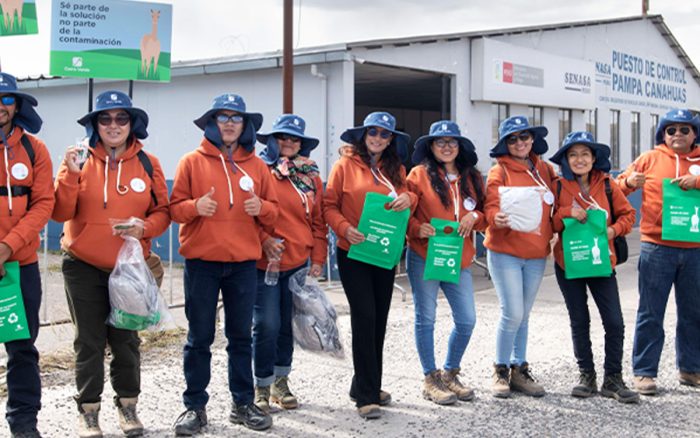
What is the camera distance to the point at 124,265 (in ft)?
15.5

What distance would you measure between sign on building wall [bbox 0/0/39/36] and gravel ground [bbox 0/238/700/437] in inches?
114

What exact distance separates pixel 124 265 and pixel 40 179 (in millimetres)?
689

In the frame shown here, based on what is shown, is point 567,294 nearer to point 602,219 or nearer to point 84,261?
point 602,219

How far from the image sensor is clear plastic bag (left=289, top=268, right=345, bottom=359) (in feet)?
18.0

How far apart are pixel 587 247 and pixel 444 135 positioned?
1312mm

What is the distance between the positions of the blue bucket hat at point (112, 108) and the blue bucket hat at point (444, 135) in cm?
196

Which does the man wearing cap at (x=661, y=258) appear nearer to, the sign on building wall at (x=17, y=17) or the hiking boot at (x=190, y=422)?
the hiking boot at (x=190, y=422)

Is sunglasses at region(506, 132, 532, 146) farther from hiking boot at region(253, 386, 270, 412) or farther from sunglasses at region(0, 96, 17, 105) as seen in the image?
sunglasses at region(0, 96, 17, 105)

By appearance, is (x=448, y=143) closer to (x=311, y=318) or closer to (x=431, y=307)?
(x=431, y=307)

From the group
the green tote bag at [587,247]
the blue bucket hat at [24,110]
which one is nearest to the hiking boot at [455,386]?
the green tote bag at [587,247]

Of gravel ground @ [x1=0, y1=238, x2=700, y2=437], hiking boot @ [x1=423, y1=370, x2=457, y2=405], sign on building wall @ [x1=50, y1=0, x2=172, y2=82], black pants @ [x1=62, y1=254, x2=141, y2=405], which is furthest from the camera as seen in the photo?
sign on building wall @ [x1=50, y1=0, x2=172, y2=82]

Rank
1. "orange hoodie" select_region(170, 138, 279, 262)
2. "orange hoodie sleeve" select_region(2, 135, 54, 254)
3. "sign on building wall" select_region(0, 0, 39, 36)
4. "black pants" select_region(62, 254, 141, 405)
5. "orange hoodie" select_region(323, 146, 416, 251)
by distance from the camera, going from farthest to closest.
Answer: "sign on building wall" select_region(0, 0, 39, 36)
"orange hoodie" select_region(323, 146, 416, 251)
"orange hoodie" select_region(170, 138, 279, 262)
"black pants" select_region(62, 254, 141, 405)
"orange hoodie sleeve" select_region(2, 135, 54, 254)

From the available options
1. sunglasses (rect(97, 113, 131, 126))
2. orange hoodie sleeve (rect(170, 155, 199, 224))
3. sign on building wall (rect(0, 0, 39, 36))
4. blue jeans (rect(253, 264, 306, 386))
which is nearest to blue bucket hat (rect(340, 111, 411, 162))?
blue jeans (rect(253, 264, 306, 386))

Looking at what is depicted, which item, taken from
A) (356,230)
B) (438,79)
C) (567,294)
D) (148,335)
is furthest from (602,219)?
(438,79)
